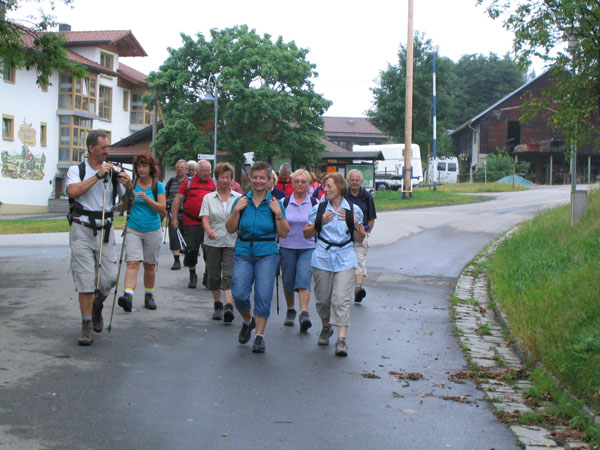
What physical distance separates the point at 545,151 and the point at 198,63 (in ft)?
94.1

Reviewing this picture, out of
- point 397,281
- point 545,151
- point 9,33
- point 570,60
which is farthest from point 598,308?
point 545,151

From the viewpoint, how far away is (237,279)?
7.61 metres

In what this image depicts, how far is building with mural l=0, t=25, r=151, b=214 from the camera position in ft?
162

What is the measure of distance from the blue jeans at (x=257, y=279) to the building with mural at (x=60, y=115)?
131 feet

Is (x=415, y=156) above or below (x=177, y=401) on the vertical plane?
above

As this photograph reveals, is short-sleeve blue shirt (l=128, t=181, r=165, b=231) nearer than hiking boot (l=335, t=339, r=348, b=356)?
No

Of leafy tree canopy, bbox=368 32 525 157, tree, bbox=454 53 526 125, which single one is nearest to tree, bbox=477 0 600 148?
leafy tree canopy, bbox=368 32 525 157

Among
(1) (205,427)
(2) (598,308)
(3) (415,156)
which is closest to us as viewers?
(1) (205,427)

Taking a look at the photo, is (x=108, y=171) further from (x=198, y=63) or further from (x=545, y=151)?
(x=545, y=151)

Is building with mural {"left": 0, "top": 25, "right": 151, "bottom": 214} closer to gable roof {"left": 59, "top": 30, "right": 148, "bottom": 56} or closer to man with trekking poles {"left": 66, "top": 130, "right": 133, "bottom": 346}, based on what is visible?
gable roof {"left": 59, "top": 30, "right": 148, "bottom": 56}

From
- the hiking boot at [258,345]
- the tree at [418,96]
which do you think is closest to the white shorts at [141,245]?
the hiking boot at [258,345]

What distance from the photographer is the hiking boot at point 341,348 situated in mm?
7402

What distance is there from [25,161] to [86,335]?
46.3 m

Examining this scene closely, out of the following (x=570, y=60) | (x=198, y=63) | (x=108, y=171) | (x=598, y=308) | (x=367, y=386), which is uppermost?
(x=198, y=63)
